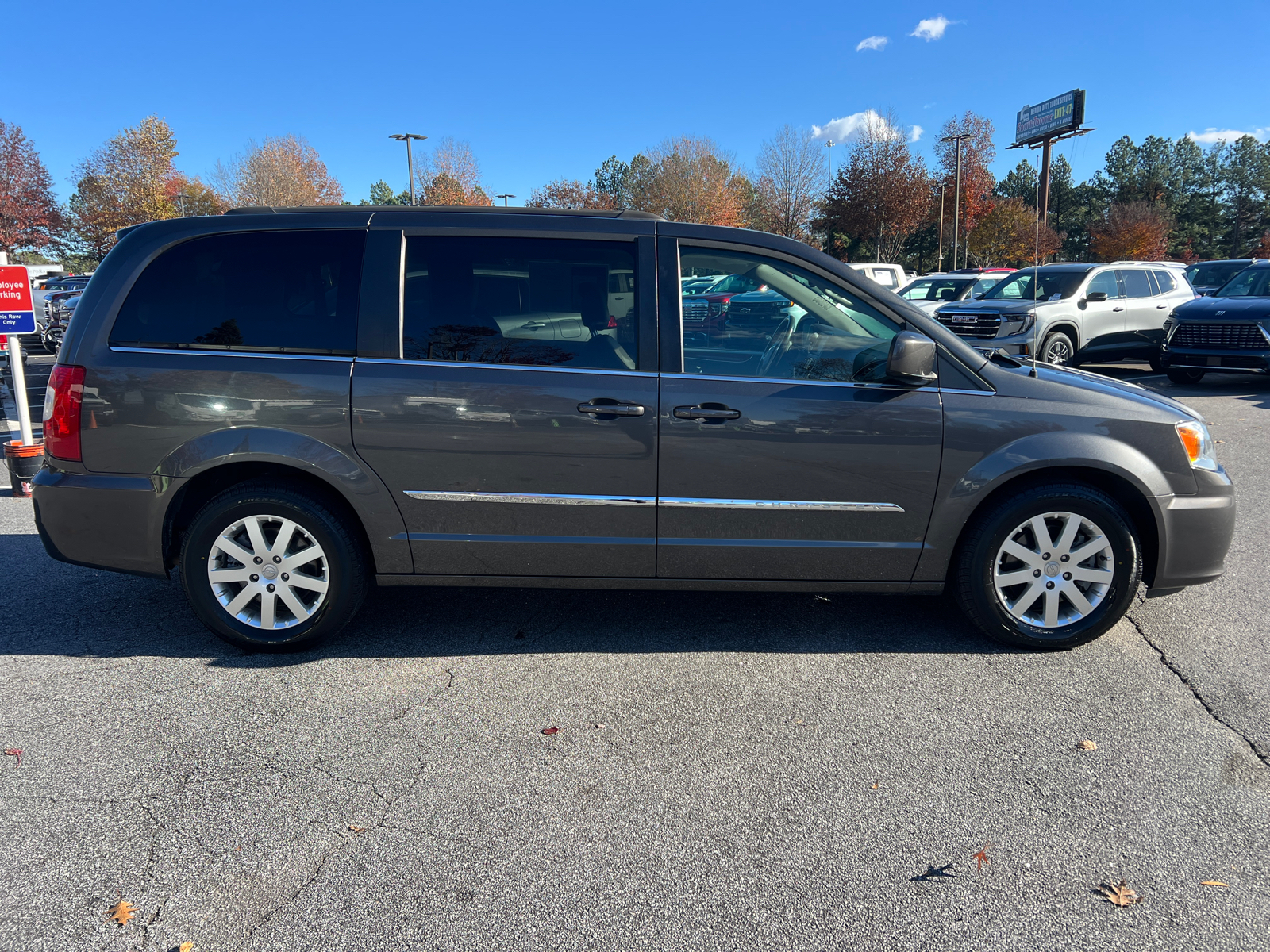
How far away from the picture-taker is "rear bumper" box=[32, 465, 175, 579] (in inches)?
150

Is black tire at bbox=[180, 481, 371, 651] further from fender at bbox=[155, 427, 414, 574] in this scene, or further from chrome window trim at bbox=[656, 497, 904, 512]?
chrome window trim at bbox=[656, 497, 904, 512]

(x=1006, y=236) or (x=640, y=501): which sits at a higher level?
(x=1006, y=236)

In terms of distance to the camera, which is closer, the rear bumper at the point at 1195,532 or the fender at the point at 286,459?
the fender at the point at 286,459

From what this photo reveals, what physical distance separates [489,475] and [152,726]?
1612 mm

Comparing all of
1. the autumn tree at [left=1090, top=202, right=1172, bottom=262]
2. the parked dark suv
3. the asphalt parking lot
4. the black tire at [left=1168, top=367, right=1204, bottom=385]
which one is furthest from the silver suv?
the autumn tree at [left=1090, top=202, right=1172, bottom=262]

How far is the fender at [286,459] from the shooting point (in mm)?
3746

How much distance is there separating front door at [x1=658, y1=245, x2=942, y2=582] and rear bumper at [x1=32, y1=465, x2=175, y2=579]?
2.25m

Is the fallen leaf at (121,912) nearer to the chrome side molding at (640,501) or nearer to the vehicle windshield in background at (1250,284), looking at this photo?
the chrome side molding at (640,501)

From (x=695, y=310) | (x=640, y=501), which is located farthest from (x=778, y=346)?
(x=640, y=501)

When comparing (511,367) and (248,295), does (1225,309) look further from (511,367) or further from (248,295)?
(248,295)

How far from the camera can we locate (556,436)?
371cm

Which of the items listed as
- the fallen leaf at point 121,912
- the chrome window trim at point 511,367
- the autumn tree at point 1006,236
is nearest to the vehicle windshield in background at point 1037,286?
the chrome window trim at point 511,367

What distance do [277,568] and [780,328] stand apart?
248cm

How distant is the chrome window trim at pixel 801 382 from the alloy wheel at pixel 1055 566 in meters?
0.81
